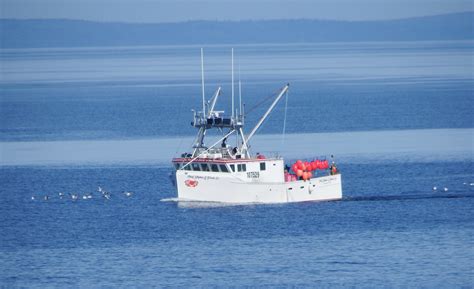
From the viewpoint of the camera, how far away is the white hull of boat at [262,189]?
344 ft

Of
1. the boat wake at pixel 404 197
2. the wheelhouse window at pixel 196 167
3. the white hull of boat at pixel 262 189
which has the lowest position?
the boat wake at pixel 404 197

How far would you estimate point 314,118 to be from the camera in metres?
193

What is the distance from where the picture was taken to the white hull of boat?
105m

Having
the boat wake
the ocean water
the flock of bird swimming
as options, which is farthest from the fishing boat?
the flock of bird swimming

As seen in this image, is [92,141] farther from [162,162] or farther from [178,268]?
[178,268]

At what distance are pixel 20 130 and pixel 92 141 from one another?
24.1 meters

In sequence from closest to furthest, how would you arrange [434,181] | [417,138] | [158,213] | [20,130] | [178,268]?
[178,268] < [158,213] < [434,181] < [417,138] < [20,130]

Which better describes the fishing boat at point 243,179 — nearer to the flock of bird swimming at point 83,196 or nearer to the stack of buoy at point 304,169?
the stack of buoy at point 304,169

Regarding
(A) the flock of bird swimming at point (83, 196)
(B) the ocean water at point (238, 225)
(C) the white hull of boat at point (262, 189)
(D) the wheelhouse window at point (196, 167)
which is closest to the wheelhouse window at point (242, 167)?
(C) the white hull of boat at point (262, 189)

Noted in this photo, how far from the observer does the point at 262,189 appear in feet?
344

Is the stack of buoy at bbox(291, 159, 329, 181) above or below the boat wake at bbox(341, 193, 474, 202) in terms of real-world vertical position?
above

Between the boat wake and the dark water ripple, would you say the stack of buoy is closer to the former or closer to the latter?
the dark water ripple

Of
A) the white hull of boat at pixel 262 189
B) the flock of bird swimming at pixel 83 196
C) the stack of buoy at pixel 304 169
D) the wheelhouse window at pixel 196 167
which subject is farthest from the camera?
the flock of bird swimming at pixel 83 196

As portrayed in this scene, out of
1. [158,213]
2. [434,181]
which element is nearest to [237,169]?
[158,213]
